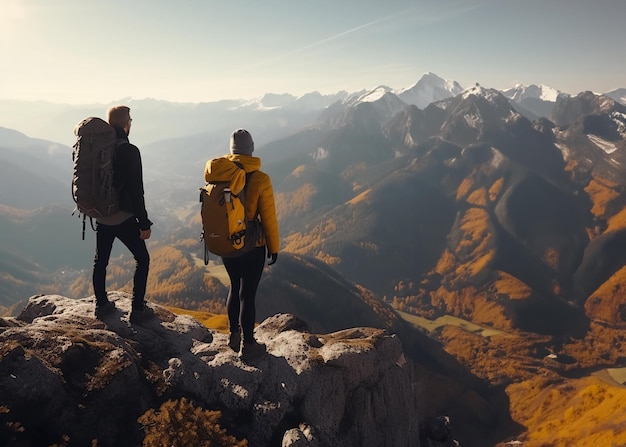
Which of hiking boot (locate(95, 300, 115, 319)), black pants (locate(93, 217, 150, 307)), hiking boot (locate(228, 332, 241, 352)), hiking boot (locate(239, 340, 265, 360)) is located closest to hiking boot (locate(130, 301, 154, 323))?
black pants (locate(93, 217, 150, 307))

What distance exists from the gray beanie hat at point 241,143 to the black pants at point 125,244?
154 inches

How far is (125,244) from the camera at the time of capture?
11.2 meters

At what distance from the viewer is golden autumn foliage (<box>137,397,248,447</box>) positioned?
711 centimetres

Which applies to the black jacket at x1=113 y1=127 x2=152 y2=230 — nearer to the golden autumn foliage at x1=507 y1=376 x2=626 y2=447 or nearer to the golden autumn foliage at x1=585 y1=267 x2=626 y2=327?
the golden autumn foliage at x1=507 y1=376 x2=626 y2=447

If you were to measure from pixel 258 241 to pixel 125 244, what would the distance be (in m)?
4.29

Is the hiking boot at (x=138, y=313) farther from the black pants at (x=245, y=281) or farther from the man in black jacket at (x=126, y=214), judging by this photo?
the black pants at (x=245, y=281)

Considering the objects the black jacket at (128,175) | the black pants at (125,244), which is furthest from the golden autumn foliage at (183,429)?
the black jacket at (128,175)

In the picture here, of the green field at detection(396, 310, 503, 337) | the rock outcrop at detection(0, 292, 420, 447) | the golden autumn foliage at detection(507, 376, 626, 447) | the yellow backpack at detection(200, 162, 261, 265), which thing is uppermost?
the yellow backpack at detection(200, 162, 261, 265)

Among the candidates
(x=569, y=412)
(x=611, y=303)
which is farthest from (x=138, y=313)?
(x=611, y=303)

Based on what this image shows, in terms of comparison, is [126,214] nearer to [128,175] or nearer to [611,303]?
[128,175]

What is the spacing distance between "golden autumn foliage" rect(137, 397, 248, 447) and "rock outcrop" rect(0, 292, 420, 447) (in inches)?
56.3

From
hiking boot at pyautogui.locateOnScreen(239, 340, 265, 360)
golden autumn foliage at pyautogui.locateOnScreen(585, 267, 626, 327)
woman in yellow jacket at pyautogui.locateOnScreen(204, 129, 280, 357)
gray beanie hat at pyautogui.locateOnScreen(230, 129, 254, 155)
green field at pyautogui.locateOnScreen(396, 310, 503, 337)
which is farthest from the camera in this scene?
golden autumn foliage at pyautogui.locateOnScreen(585, 267, 626, 327)

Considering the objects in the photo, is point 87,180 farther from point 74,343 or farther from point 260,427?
point 260,427

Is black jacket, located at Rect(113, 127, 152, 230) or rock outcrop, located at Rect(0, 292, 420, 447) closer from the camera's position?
rock outcrop, located at Rect(0, 292, 420, 447)
